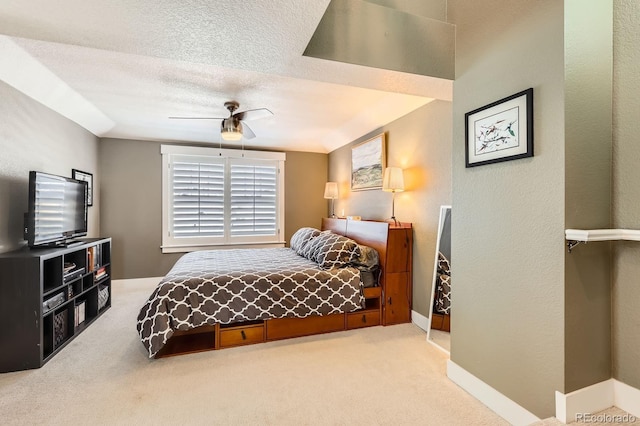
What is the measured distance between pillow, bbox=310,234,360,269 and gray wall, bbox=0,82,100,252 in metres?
2.93

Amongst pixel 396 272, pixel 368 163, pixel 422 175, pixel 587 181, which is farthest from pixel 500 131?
pixel 368 163

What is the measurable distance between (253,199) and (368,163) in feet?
7.56

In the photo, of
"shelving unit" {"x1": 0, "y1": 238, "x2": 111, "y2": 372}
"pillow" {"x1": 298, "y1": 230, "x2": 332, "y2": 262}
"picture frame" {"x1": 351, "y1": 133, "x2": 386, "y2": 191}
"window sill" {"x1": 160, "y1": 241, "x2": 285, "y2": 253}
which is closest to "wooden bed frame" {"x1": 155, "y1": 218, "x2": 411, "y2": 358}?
"pillow" {"x1": 298, "y1": 230, "x2": 332, "y2": 262}

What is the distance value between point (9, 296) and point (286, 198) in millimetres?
3856

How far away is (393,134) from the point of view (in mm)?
3631

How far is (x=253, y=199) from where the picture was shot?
17.3 ft

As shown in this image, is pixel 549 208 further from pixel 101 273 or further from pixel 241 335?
pixel 101 273

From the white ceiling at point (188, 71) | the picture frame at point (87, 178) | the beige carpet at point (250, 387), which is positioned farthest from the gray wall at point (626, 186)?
the picture frame at point (87, 178)

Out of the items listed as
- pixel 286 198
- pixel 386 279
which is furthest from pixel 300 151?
pixel 386 279

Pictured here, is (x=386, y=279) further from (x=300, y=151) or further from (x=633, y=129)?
(x=300, y=151)

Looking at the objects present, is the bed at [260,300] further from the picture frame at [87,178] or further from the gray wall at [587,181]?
the picture frame at [87,178]

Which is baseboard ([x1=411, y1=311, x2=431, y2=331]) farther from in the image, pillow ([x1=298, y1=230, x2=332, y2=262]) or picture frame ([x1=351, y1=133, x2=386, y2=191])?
picture frame ([x1=351, y1=133, x2=386, y2=191])

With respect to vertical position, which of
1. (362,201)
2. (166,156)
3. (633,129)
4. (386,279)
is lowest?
(386,279)

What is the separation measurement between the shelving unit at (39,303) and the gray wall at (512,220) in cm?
328
